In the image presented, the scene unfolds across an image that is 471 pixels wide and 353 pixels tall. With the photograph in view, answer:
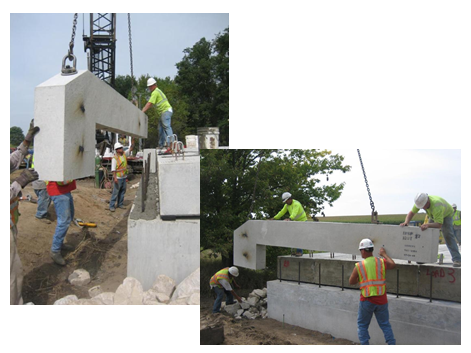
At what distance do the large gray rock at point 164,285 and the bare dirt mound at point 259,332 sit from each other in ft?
3.29

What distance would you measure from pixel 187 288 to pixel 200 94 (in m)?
5.63

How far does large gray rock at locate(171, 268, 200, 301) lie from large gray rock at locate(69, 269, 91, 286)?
4.67 feet

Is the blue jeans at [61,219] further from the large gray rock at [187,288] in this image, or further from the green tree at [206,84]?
the green tree at [206,84]

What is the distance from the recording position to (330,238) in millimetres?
5895

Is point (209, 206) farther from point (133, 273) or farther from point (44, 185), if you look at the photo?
point (44, 185)

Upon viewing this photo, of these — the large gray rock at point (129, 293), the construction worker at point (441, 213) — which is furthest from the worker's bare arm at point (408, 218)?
the large gray rock at point (129, 293)

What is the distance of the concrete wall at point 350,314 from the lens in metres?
5.40

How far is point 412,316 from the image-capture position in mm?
5719

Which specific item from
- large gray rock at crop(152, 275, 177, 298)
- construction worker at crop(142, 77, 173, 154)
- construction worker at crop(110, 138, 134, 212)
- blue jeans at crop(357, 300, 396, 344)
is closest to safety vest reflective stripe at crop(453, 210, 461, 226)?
blue jeans at crop(357, 300, 396, 344)

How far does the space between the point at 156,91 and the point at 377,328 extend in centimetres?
545

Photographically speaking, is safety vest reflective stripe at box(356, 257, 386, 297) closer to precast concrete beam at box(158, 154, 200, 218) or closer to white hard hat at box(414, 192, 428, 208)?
white hard hat at box(414, 192, 428, 208)

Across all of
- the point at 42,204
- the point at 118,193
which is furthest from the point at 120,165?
the point at 42,204

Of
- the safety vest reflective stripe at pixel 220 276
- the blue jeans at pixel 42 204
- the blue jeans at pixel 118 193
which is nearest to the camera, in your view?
the blue jeans at pixel 42 204

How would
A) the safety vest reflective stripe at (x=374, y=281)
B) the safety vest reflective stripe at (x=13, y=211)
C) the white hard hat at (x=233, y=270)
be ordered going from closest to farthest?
1. the safety vest reflective stripe at (x=13, y=211)
2. the safety vest reflective stripe at (x=374, y=281)
3. the white hard hat at (x=233, y=270)
